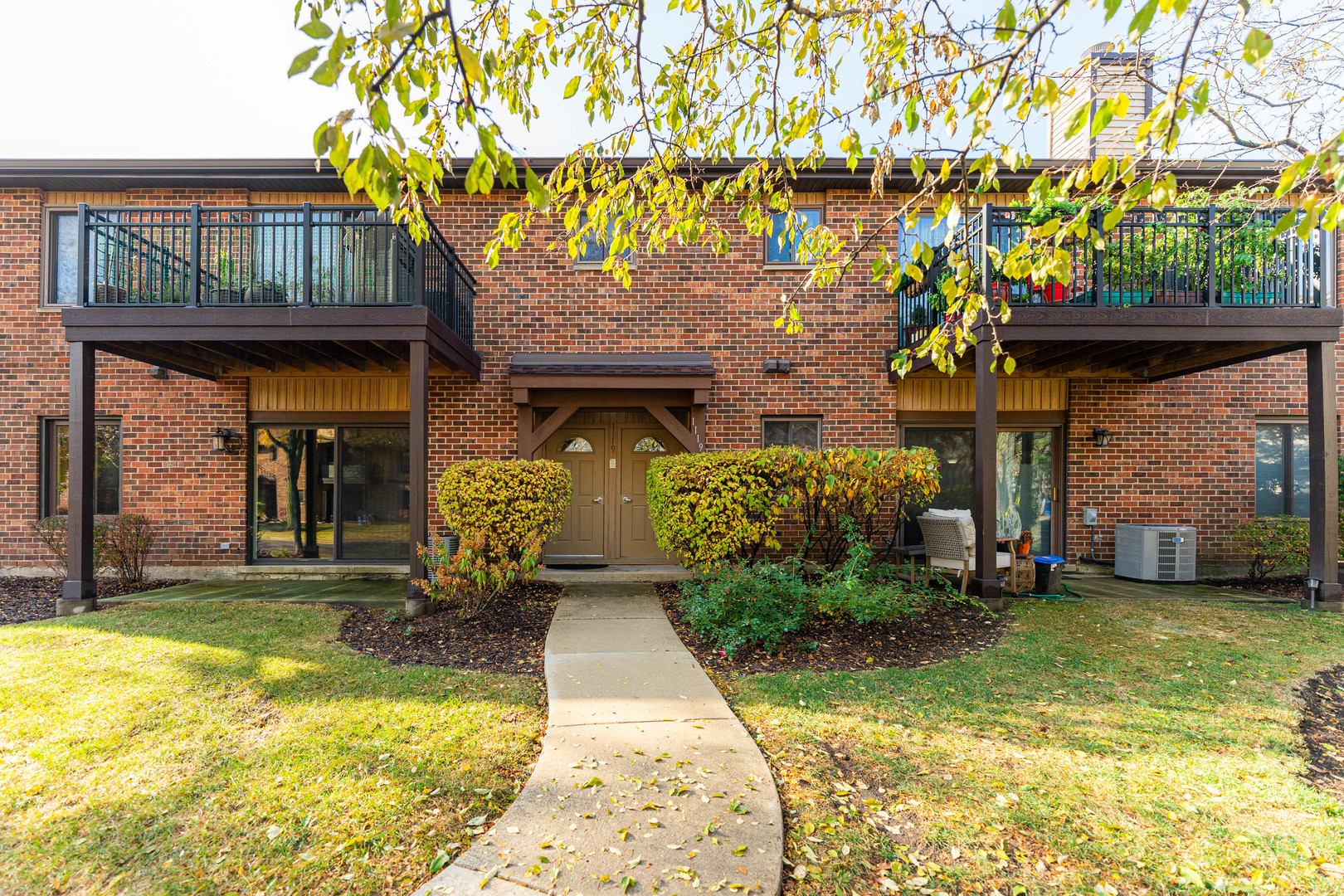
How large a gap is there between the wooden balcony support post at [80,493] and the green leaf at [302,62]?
20.6ft

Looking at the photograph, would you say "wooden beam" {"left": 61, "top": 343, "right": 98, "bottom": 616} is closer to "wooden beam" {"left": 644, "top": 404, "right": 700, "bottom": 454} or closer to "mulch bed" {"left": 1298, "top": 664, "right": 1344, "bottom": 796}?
"wooden beam" {"left": 644, "top": 404, "right": 700, "bottom": 454}

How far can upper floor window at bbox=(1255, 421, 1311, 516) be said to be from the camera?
795 centimetres

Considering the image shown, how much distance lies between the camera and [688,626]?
17.8 ft

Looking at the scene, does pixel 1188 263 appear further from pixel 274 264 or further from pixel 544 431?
pixel 274 264

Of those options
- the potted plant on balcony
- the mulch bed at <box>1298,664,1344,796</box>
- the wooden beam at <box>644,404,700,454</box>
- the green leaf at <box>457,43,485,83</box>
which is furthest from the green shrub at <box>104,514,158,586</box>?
the mulch bed at <box>1298,664,1344,796</box>

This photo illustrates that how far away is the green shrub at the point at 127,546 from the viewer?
7.07 metres

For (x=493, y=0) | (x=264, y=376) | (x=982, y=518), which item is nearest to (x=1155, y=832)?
(x=982, y=518)

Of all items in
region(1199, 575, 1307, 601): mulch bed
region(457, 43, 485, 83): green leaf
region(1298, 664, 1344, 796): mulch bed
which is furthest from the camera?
region(1199, 575, 1307, 601): mulch bed

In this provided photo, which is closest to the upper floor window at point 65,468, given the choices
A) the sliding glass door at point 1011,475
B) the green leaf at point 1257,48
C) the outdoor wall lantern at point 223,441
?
the outdoor wall lantern at point 223,441

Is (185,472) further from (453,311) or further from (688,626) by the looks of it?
(688,626)

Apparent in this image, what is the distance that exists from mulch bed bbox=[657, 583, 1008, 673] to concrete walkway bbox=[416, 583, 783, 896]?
0.56 meters

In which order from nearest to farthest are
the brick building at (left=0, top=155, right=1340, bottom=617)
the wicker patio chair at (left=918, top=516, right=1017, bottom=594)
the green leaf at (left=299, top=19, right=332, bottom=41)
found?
the green leaf at (left=299, top=19, right=332, bottom=41) < the wicker patio chair at (left=918, top=516, right=1017, bottom=594) < the brick building at (left=0, top=155, right=1340, bottom=617)

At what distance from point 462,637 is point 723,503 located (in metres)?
2.61

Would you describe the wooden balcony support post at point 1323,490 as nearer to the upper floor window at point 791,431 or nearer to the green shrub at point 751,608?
the upper floor window at point 791,431
